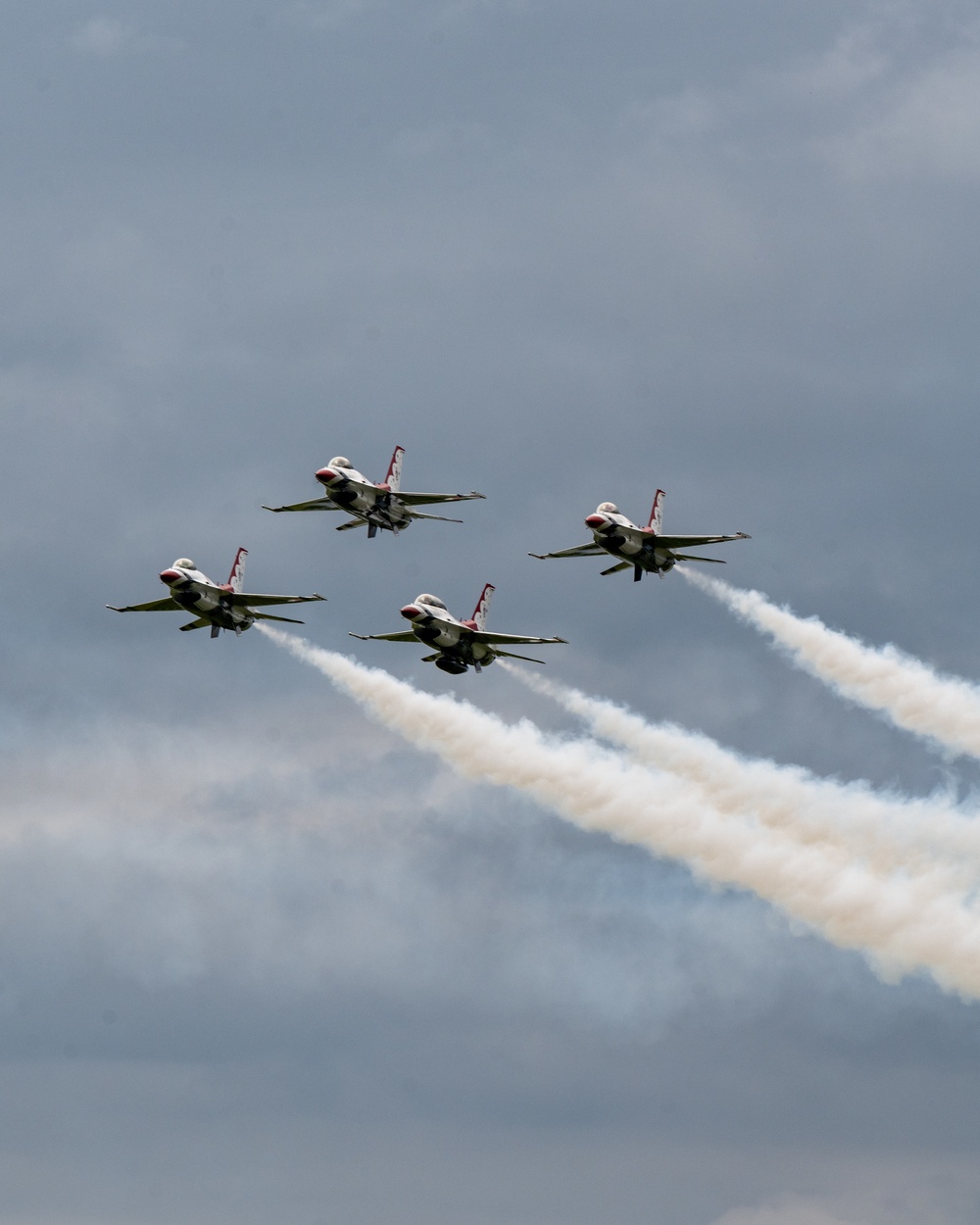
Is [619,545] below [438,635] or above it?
above

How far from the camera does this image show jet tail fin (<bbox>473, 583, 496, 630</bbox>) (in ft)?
624

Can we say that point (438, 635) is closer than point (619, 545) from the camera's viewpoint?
No

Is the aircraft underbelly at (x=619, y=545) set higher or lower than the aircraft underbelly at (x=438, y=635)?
higher

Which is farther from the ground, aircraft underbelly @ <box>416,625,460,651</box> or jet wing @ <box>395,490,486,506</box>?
jet wing @ <box>395,490,486,506</box>

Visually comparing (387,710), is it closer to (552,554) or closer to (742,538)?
(552,554)

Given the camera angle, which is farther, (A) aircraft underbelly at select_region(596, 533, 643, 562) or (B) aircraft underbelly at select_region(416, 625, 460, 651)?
(B) aircraft underbelly at select_region(416, 625, 460, 651)

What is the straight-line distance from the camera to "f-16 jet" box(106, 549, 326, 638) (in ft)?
602

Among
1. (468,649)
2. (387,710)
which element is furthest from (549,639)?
(387,710)

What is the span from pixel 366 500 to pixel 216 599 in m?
11.9

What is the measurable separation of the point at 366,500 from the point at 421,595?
8.10 meters

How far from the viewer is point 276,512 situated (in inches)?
7633

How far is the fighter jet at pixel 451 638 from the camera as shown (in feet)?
605

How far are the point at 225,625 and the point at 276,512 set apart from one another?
398 inches

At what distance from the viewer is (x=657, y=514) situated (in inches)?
7362
